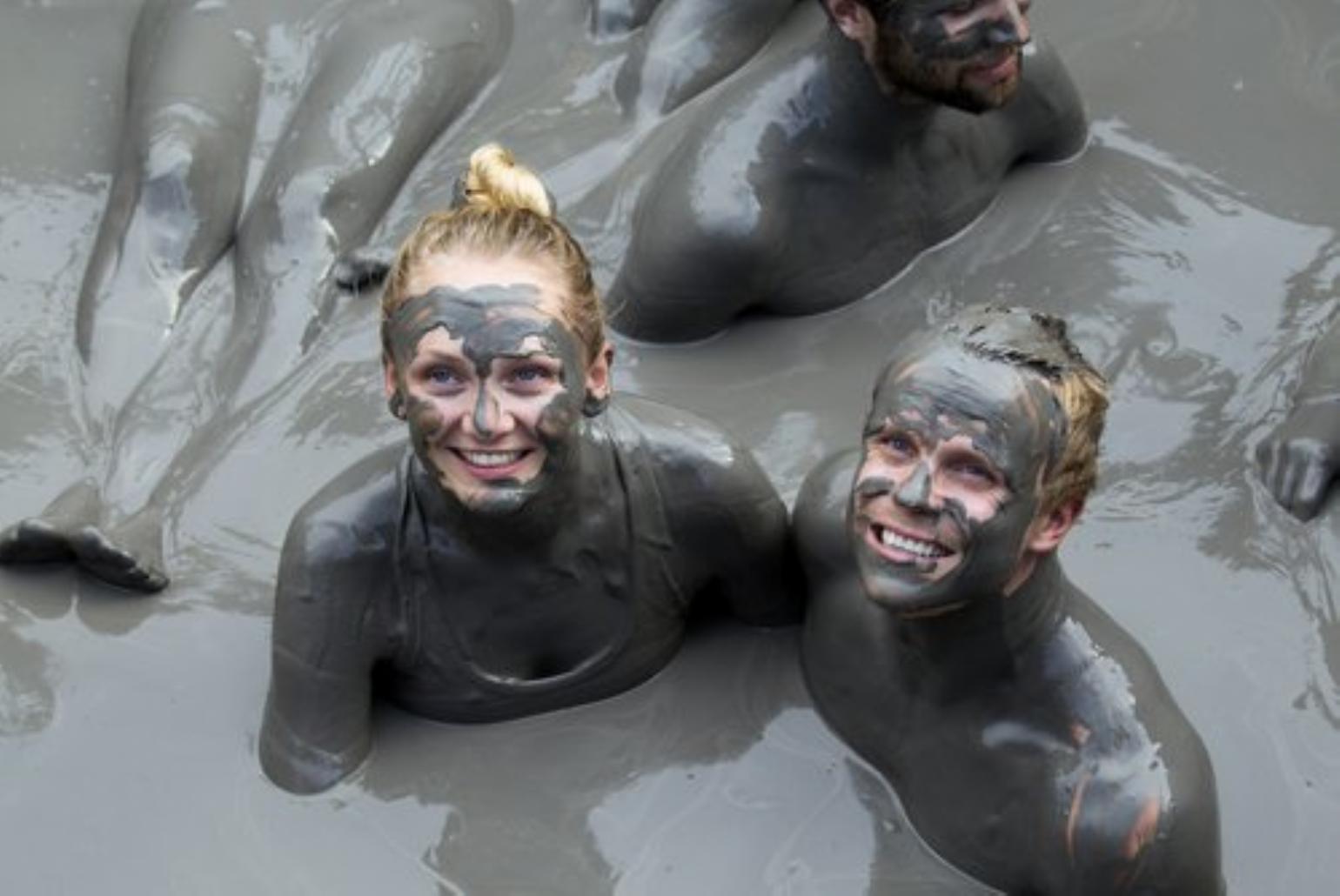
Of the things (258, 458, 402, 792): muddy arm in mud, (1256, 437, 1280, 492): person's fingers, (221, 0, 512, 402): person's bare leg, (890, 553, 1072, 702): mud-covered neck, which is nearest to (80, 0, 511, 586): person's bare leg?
(221, 0, 512, 402): person's bare leg

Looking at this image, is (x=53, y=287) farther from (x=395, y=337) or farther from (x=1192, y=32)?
(x=1192, y=32)

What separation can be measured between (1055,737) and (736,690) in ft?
2.07

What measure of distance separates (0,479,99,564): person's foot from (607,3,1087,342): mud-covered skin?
1013mm

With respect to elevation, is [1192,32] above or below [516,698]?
above

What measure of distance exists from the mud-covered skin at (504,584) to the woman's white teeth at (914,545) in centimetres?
48

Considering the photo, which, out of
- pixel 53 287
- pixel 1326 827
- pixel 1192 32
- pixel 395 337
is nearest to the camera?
pixel 395 337

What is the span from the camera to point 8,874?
157 inches

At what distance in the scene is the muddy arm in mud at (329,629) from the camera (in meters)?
3.84

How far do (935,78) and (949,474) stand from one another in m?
1.10

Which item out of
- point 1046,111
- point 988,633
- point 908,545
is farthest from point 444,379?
point 1046,111

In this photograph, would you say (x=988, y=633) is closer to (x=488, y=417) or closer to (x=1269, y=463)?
(x=488, y=417)

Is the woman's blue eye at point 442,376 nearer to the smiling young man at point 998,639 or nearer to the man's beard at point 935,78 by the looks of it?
the smiling young man at point 998,639

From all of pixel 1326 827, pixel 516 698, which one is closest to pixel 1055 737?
pixel 1326 827

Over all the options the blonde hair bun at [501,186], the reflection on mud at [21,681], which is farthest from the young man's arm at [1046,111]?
the reflection on mud at [21,681]
